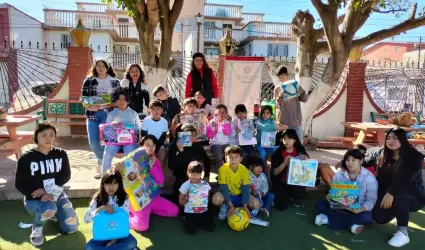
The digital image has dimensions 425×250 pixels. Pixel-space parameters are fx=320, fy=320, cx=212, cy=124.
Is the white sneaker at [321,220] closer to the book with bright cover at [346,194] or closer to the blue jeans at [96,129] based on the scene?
the book with bright cover at [346,194]

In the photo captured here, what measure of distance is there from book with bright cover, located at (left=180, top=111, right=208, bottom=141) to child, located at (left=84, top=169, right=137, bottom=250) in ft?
4.93

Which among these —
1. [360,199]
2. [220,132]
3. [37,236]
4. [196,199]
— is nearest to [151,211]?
[196,199]

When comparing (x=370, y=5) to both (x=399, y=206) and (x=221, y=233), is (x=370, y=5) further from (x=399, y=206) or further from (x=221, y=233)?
(x=221, y=233)

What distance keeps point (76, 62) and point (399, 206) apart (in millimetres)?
6955

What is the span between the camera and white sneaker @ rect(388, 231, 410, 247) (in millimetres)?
3311

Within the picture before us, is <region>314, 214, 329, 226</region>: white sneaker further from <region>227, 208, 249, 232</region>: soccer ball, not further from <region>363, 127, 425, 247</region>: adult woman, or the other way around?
<region>227, 208, 249, 232</region>: soccer ball

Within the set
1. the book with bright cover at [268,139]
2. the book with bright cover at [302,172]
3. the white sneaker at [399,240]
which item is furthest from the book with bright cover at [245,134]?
the white sneaker at [399,240]

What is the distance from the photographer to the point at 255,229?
3582mm

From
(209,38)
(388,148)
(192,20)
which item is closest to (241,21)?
(209,38)

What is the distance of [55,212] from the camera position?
3.26 metres

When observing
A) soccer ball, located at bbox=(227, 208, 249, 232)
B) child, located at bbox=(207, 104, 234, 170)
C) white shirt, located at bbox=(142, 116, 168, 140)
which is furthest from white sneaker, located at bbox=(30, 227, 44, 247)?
child, located at bbox=(207, 104, 234, 170)

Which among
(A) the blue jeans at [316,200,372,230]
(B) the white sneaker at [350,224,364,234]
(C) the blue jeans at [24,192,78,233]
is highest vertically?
(C) the blue jeans at [24,192,78,233]

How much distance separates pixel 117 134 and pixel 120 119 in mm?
254

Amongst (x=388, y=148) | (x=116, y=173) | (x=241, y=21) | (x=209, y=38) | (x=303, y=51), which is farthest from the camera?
(x=241, y=21)
